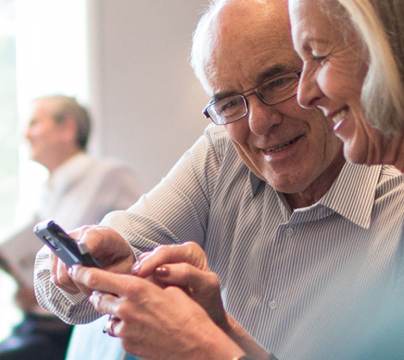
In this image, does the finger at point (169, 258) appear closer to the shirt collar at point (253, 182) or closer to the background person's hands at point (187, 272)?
the background person's hands at point (187, 272)

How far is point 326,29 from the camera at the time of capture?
3.76 ft

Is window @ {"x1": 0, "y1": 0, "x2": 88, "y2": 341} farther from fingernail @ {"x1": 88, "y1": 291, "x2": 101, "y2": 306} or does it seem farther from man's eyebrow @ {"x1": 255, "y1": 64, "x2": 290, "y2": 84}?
fingernail @ {"x1": 88, "y1": 291, "x2": 101, "y2": 306}

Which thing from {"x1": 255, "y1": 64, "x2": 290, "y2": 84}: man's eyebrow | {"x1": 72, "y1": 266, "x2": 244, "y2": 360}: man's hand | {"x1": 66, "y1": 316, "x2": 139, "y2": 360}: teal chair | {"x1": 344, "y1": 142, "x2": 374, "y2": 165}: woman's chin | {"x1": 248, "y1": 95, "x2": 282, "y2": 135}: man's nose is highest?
{"x1": 255, "y1": 64, "x2": 290, "y2": 84}: man's eyebrow

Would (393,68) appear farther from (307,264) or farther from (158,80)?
(158,80)

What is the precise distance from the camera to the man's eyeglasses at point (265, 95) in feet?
5.02

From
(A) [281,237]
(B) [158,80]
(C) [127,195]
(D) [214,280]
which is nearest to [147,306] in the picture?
(D) [214,280]

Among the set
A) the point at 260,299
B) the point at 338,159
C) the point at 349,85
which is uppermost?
the point at 349,85

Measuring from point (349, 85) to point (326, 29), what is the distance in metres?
0.08

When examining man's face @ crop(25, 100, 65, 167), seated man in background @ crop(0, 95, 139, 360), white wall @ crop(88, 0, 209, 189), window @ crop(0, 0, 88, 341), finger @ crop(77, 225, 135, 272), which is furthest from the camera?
window @ crop(0, 0, 88, 341)

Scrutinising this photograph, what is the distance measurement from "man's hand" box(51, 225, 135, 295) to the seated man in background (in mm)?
1903

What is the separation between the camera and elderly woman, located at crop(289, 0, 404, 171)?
3.53 feet

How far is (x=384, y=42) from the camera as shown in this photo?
107cm

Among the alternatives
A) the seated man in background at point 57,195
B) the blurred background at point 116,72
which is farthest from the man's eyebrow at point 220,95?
the blurred background at point 116,72

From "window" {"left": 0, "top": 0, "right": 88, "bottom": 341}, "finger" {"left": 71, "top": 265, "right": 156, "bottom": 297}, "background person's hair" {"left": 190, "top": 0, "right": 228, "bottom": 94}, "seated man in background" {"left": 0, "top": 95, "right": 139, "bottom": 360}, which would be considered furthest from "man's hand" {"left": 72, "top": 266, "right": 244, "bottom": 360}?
"window" {"left": 0, "top": 0, "right": 88, "bottom": 341}
